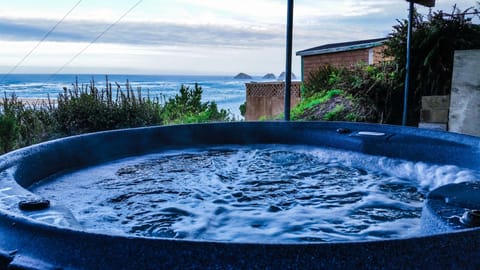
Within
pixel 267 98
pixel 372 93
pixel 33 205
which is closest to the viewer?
pixel 33 205

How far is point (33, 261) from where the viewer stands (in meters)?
0.98

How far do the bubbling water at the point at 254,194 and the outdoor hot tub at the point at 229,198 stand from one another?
0.7 inches

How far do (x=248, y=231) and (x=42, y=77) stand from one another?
3737cm

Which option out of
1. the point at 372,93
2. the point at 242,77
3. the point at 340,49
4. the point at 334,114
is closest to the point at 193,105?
the point at 340,49

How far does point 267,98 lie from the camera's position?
11.7m

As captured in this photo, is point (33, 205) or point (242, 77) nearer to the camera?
point (33, 205)

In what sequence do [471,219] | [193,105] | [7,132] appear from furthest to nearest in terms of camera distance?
1. [193,105]
2. [7,132]
3. [471,219]

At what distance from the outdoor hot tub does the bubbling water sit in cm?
2

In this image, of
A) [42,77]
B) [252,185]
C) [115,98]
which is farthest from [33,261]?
[42,77]

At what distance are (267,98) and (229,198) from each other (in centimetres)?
931

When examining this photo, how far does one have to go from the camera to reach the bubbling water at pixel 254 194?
6.45ft

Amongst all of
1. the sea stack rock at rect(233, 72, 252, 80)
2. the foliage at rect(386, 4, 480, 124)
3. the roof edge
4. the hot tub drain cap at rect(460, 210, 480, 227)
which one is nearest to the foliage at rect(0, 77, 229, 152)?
the foliage at rect(386, 4, 480, 124)

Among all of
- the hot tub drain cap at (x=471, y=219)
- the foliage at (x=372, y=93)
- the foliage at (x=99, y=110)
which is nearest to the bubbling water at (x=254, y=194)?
the hot tub drain cap at (x=471, y=219)

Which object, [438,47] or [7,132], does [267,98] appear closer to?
[438,47]
